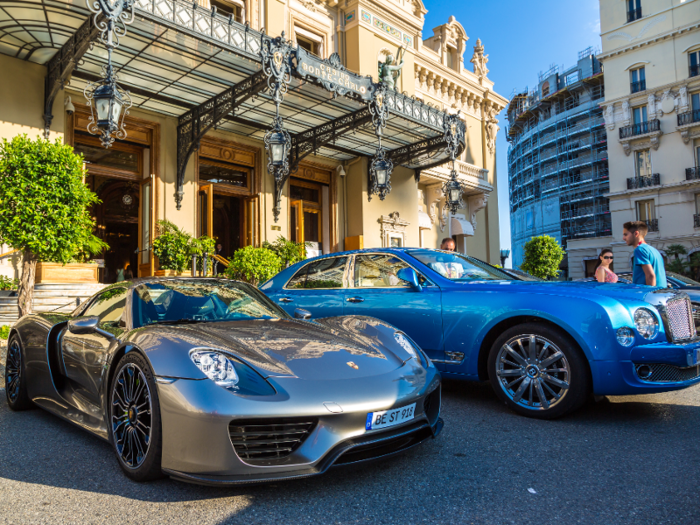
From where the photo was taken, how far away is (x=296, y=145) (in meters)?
16.5

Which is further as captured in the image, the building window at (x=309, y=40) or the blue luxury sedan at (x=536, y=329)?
the building window at (x=309, y=40)

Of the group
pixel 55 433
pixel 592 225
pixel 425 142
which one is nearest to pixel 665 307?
pixel 55 433

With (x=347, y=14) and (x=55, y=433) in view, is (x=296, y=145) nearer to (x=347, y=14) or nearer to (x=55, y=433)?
(x=347, y=14)

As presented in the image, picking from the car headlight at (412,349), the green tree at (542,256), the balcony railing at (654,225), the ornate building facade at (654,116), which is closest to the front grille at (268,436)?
the car headlight at (412,349)

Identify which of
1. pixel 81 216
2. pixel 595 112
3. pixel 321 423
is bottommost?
pixel 321 423

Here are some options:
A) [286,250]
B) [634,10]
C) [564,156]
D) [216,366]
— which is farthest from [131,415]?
[564,156]

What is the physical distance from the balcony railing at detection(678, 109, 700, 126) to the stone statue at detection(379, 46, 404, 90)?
87.4 ft

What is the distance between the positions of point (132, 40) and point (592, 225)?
188 feet

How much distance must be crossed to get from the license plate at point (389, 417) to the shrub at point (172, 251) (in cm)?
1107

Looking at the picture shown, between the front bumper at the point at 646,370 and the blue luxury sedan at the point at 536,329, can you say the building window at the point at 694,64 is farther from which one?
the front bumper at the point at 646,370

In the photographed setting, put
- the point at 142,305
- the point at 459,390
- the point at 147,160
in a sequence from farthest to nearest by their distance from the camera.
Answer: the point at 147,160 < the point at 459,390 < the point at 142,305

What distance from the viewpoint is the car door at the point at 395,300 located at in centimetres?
462

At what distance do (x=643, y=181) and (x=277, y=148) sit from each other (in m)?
35.1

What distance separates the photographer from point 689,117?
116 feet
